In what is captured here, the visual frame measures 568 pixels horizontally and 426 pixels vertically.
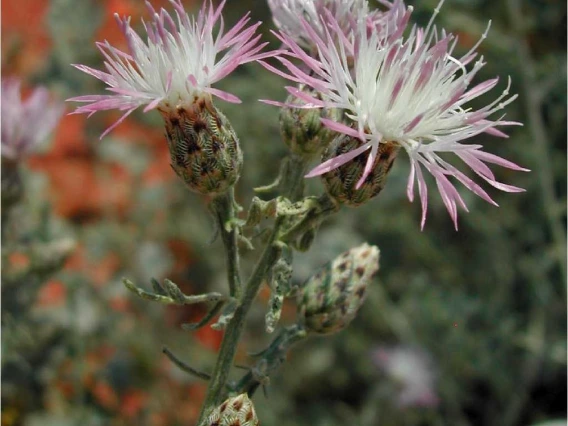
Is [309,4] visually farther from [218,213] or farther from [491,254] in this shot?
[491,254]

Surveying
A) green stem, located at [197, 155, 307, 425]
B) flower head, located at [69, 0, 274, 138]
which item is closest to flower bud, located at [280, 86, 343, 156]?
green stem, located at [197, 155, 307, 425]

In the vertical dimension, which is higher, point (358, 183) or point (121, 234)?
point (358, 183)

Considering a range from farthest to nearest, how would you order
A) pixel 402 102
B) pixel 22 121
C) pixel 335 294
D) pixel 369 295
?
pixel 369 295 < pixel 22 121 < pixel 335 294 < pixel 402 102

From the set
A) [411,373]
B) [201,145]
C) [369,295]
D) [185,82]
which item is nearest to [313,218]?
[201,145]

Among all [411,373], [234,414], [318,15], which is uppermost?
[318,15]

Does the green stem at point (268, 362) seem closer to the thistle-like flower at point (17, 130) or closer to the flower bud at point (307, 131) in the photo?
the flower bud at point (307, 131)

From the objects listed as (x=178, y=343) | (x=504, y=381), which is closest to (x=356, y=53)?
(x=504, y=381)

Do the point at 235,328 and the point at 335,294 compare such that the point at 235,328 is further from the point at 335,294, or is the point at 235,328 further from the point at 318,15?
the point at 318,15

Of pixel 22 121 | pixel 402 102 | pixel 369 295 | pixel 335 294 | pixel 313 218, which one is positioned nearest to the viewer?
pixel 402 102
